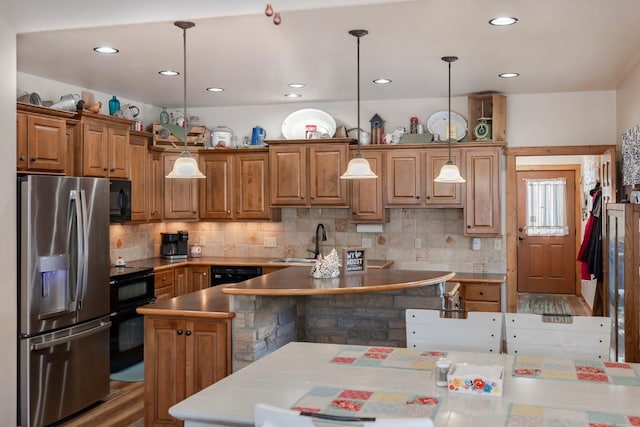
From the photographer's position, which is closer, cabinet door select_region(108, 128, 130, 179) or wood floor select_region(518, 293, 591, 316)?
cabinet door select_region(108, 128, 130, 179)

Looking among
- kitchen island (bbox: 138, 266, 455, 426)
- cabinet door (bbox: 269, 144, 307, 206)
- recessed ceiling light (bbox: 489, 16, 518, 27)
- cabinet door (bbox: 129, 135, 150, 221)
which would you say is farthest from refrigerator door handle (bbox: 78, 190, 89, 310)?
recessed ceiling light (bbox: 489, 16, 518, 27)

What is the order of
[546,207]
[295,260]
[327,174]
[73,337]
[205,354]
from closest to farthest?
[205,354] < [73,337] < [327,174] < [295,260] < [546,207]

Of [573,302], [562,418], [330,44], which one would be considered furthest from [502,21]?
[573,302]

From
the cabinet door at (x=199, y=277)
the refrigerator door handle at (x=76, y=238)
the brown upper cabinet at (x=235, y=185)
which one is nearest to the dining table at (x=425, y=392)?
the refrigerator door handle at (x=76, y=238)

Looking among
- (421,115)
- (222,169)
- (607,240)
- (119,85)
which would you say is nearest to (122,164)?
(119,85)

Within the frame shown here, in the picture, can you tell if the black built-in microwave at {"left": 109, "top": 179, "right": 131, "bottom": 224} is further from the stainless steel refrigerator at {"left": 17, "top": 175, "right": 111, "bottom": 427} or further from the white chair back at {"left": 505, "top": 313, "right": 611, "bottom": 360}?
the white chair back at {"left": 505, "top": 313, "right": 611, "bottom": 360}

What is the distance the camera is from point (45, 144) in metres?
4.88

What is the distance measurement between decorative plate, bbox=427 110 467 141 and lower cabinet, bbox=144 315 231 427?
136 inches

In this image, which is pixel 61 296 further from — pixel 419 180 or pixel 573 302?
pixel 573 302

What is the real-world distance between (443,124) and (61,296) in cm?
388

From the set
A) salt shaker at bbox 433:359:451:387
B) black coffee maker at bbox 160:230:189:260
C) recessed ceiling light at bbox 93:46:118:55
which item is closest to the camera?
salt shaker at bbox 433:359:451:387

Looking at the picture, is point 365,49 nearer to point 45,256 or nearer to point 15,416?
point 45,256

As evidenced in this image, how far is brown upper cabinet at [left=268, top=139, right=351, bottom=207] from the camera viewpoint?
651cm

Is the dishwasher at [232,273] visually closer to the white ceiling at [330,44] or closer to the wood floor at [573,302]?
the white ceiling at [330,44]
